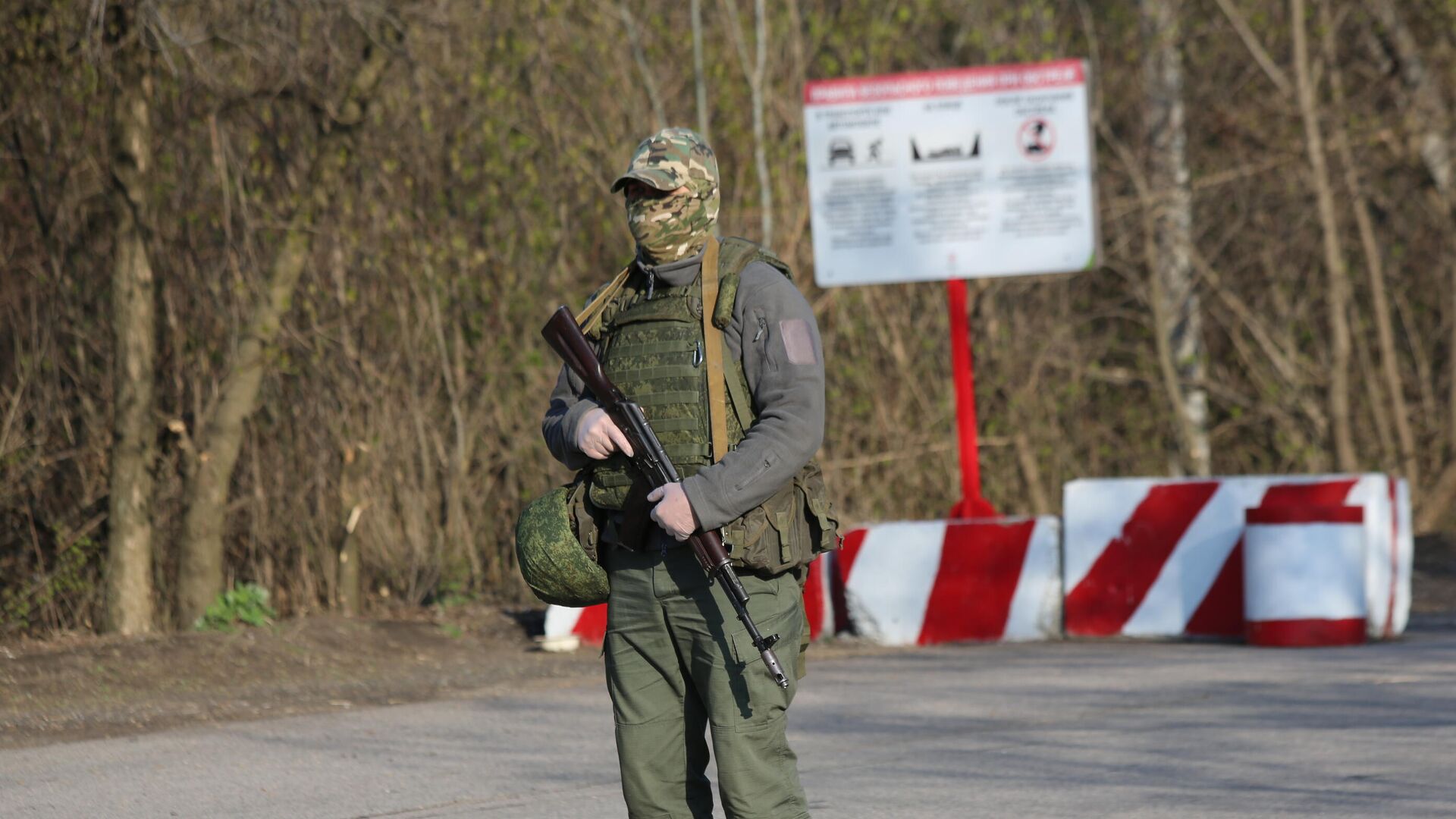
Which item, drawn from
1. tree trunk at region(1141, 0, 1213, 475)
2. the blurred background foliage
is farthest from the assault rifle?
tree trunk at region(1141, 0, 1213, 475)

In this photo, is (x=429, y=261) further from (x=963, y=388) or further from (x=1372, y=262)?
(x=1372, y=262)

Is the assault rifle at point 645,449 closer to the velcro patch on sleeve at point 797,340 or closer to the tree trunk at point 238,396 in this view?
the velcro patch on sleeve at point 797,340

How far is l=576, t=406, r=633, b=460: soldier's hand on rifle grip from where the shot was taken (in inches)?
148

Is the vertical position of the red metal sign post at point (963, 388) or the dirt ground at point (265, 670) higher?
the red metal sign post at point (963, 388)

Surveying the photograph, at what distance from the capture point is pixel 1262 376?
1572cm

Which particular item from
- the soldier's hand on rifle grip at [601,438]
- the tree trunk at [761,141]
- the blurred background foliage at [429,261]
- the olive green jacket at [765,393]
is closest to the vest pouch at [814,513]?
the olive green jacket at [765,393]

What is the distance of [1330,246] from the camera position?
14.2 meters

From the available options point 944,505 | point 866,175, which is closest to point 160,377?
point 866,175

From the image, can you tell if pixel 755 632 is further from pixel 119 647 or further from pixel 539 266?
pixel 539 266

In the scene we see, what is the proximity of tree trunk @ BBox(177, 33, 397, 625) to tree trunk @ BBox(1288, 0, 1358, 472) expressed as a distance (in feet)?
24.2

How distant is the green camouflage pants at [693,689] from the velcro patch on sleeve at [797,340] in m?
0.47

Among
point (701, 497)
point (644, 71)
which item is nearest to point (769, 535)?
point (701, 497)

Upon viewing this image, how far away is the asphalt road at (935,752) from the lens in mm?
5617

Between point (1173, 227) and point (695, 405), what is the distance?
11982 mm
